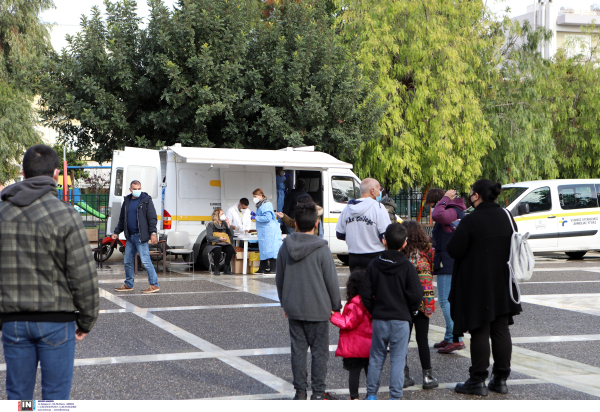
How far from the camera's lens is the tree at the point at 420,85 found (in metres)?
21.2

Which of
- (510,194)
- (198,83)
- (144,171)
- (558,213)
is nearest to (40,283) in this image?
(144,171)

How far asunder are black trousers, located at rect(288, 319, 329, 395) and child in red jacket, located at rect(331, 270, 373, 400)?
0.12m

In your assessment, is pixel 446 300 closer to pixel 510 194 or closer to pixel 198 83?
pixel 510 194

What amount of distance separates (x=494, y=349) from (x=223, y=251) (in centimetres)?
927

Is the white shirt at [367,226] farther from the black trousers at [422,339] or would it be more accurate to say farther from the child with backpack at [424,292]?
the black trousers at [422,339]

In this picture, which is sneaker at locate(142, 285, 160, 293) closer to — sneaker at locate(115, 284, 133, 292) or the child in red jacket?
sneaker at locate(115, 284, 133, 292)

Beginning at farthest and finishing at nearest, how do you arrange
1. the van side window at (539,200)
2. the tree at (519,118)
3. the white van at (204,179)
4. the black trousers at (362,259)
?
the tree at (519,118) < the van side window at (539,200) < the white van at (204,179) < the black trousers at (362,259)

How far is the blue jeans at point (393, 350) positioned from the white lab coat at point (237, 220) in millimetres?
9598

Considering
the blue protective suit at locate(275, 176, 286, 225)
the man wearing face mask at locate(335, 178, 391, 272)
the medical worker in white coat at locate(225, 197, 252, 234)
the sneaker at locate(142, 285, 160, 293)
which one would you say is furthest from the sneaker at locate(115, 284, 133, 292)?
the man wearing face mask at locate(335, 178, 391, 272)

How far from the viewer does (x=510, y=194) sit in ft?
54.2

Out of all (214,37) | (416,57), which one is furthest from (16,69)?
(416,57)

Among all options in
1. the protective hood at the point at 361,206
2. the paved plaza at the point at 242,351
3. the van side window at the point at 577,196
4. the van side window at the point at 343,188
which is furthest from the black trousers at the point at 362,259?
the van side window at the point at 577,196
